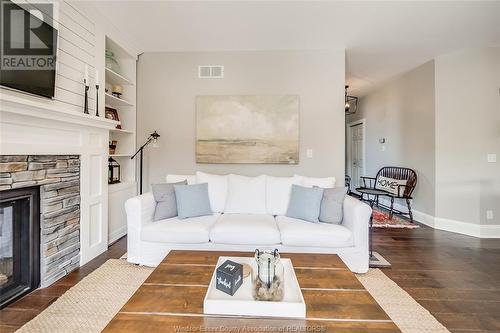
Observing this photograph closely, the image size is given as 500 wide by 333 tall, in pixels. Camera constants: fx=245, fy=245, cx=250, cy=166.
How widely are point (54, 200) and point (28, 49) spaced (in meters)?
1.20

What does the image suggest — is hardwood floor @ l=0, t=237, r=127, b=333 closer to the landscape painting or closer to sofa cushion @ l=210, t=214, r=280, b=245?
sofa cushion @ l=210, t=214, r=280, b=245

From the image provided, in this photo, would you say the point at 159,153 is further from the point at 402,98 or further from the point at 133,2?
the point at 402,98

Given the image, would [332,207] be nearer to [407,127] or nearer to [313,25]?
[313,25]

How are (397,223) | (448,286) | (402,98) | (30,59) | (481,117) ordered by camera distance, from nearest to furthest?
(30,59)
(448,286)
(481,117)
(397,223)
(402,98)

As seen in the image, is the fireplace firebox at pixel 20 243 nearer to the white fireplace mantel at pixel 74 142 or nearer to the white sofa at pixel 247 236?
the white fireplace mantel at pixel 74 142

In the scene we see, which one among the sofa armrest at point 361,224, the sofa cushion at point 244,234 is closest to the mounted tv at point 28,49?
the sofa cushion at point 244,234

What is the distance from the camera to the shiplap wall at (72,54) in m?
2.22

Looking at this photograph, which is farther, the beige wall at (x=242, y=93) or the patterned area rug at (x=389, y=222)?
the patterned area rug at (x=389, y=222)

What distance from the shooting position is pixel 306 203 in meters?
2.53

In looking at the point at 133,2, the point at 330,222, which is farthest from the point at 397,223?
the point at 133,2

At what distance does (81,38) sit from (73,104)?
69cm

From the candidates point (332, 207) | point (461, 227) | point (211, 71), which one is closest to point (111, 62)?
point (211, 71)

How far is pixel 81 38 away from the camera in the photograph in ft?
8.11

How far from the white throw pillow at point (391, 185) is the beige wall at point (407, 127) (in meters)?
0.28
